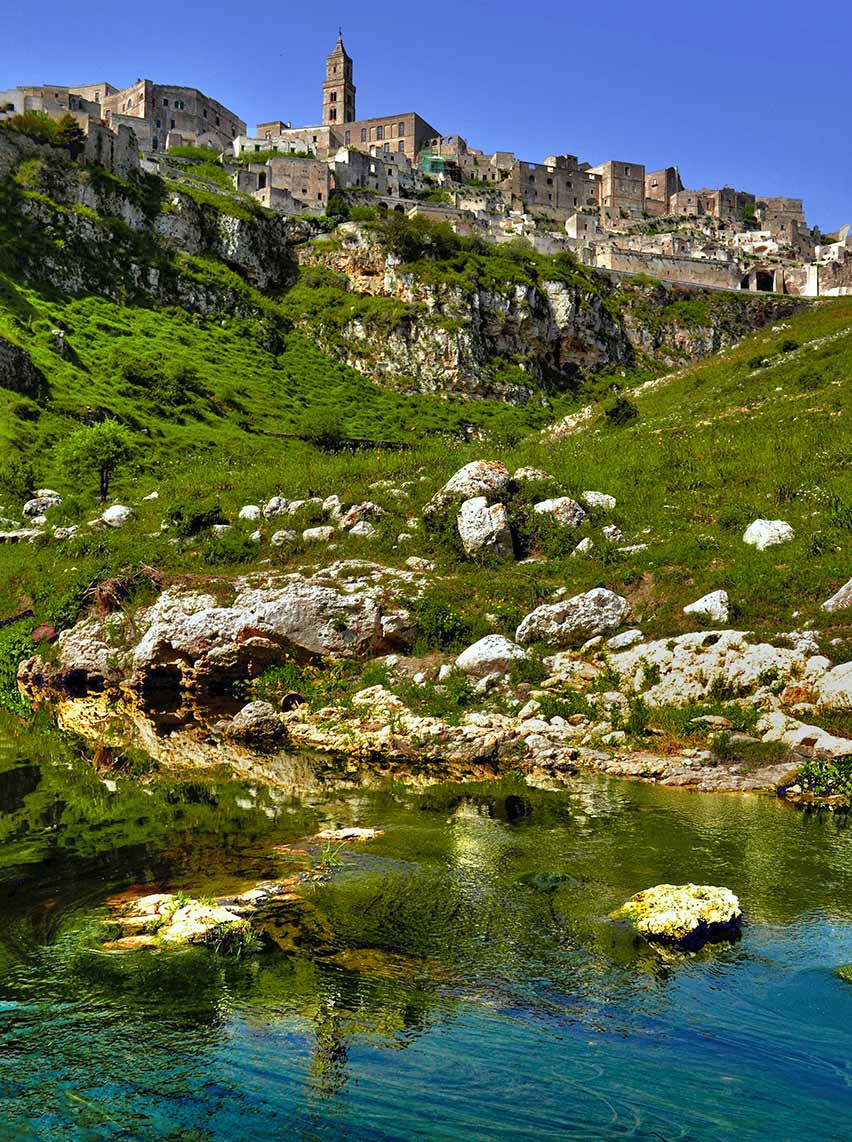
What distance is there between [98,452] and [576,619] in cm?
3159

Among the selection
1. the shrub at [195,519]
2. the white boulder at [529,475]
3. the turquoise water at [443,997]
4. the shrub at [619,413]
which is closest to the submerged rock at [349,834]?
the turquoise water at [443,997]

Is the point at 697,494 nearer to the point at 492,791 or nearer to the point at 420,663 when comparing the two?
the point at 420,663

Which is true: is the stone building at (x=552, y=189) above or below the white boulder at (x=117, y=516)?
above

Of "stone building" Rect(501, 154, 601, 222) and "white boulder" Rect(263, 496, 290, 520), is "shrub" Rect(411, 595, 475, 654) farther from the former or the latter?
"stone building" Rect(501, 154, 601, 222)

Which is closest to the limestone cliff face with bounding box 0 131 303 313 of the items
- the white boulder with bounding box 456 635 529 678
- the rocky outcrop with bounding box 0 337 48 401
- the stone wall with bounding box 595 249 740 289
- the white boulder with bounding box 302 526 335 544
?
the rocky outcrop with bounding box 0 337 48 401

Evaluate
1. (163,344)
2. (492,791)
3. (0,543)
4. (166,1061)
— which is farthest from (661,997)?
(163,344)

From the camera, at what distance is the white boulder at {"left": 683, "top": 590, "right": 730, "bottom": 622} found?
19.1 m

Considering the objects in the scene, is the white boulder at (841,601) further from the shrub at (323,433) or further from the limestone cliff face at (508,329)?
the limestone cliff face at (508,329)

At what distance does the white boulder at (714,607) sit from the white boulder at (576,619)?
65.6 inches

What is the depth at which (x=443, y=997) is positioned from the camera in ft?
A: 25.4

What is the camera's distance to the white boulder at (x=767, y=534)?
21.7 m

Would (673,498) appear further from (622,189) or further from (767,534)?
(622,189)

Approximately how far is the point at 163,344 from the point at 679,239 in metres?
95.9

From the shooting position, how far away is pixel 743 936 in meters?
8.91
